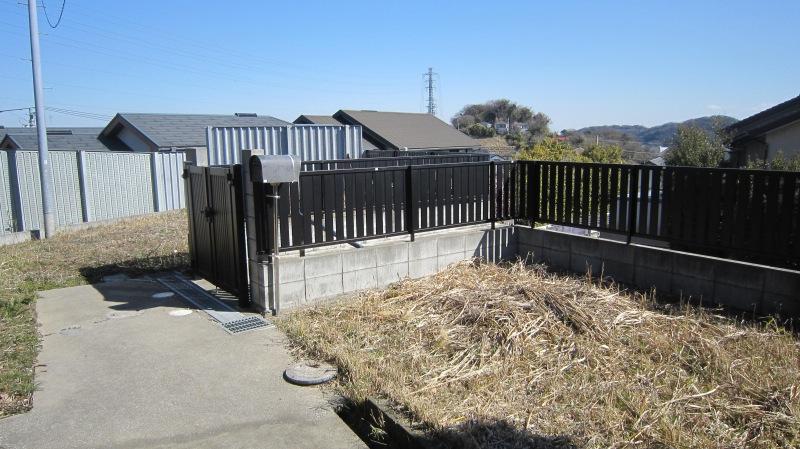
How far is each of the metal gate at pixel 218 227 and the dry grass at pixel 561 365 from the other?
Result: 106cm

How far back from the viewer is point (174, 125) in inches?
920

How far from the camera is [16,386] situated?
4078 mm

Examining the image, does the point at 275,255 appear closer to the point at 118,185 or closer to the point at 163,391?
the point at 163,391

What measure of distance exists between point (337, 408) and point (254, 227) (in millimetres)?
2591

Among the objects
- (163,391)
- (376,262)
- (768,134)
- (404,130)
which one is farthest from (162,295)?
(404,130)

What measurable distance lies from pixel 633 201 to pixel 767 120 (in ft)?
32.3

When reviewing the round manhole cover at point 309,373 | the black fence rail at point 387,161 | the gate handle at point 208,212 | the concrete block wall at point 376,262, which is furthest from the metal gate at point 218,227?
the black fence rail at point 387,161

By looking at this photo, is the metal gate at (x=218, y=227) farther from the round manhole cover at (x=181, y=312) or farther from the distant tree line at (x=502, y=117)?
the distant tree line at (x=502, y=117)

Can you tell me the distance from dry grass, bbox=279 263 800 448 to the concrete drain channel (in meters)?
0.40

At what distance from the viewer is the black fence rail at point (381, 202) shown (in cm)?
603

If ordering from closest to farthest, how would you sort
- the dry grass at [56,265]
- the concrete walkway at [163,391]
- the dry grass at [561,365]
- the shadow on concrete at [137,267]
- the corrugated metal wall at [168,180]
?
the dry grass at [561,365] < the concrete walkway at [163,391] < the dry grass at [56,265] < the shadow on concrete at [137,267] < the corrugated metal wall at [168,180]

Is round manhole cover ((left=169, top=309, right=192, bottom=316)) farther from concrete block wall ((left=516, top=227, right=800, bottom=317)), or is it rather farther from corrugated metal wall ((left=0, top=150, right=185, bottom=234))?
corrugated metal wall ((left=0, top=150, right=185, bottom=234))

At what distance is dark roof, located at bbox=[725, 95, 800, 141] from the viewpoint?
42.4 feet

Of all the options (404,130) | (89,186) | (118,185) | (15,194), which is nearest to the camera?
(15,194)
